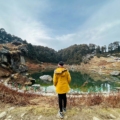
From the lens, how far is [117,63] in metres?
79.4

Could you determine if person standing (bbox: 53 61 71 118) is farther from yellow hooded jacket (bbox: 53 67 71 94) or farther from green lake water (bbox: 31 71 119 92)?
green lake water (bbox: 31 71 119 92)

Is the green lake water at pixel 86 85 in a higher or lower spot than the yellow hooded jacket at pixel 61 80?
lower

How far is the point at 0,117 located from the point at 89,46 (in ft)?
427

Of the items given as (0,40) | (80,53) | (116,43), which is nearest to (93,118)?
(116,43)

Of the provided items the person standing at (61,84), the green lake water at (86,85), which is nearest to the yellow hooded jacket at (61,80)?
the person standing at (61,84)

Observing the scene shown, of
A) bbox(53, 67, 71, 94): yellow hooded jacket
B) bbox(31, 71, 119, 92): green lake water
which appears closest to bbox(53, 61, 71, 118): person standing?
bbox(53, 67, 71, 94): yellow hooded jacket

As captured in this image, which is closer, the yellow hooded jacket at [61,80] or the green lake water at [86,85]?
the yellow hooded jacket at [61,80]

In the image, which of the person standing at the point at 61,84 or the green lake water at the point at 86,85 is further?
the green lake water at the point at 86,85

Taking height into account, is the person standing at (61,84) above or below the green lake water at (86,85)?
above

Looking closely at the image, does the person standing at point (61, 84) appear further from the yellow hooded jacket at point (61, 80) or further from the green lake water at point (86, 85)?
the green lake water at point (86, 85)

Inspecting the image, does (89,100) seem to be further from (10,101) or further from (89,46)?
(89,46)

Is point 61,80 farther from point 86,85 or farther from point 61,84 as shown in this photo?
point 86,85

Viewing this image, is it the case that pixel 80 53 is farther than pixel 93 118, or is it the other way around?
pixel 80 53

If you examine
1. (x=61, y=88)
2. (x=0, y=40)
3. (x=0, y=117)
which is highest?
(x=0, y=40)
